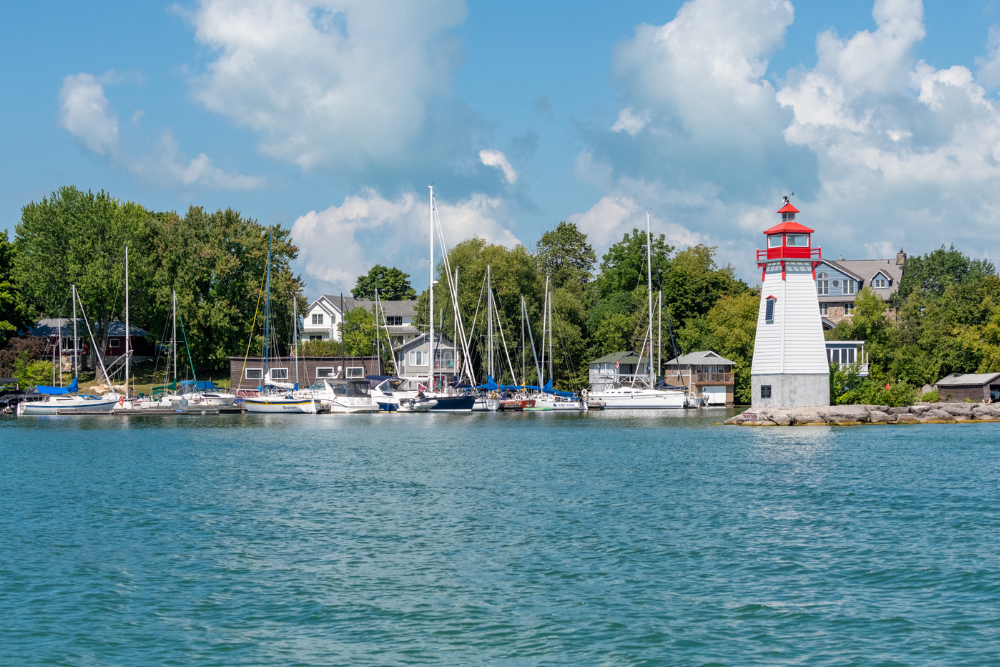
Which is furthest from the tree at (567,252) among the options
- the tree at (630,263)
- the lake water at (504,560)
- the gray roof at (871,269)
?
the lake water at (504,560)

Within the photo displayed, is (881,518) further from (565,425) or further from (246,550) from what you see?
(565,425)

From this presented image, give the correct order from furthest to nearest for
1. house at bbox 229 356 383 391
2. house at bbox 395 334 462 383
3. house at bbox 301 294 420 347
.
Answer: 1. house at bbox 301 294 420 347
2. house at bbox 395 334 462 383
3. house at bbox 229 356 383 391

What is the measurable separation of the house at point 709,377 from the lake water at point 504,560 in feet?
144

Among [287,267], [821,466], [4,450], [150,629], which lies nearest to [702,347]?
[287,267]

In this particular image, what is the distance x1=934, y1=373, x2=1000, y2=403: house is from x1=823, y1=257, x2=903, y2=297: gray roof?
3620cm

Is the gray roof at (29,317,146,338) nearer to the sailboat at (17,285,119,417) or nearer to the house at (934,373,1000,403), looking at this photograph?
the sailboat at (17,285,119,417)

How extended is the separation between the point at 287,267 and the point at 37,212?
24607mm

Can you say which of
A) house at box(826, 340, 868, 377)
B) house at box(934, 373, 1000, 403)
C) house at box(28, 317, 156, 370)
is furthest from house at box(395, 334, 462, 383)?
house at box(934, 373, 1000, 403)

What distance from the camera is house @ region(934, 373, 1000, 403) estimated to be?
68438 millimetres

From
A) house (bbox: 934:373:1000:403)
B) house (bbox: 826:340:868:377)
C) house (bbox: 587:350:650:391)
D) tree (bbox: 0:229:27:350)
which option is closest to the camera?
house (bbox: 934:373:1000:403)

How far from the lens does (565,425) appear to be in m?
61.4

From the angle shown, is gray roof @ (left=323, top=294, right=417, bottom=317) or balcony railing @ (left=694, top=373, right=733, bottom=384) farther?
gray roof @ (left=323, top=294, right=417, bottom=317)

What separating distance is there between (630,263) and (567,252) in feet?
60.0

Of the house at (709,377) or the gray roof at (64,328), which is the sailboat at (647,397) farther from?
the gray roof at (64,328)
